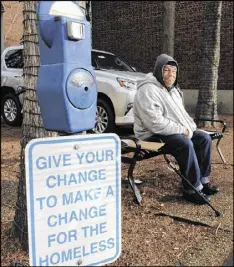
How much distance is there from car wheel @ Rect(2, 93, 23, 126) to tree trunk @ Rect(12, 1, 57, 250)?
591 cm

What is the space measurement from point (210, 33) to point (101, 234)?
21.3ft

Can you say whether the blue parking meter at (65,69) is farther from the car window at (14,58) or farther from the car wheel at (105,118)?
the car window at (14,58)

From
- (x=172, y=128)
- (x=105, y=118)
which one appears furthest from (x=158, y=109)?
(x=105, y=118)

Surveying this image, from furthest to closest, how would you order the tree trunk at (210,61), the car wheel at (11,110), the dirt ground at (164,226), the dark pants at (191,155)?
the car wheel at (11,110) → the tree trunk at (210,61) → the dark pants at (191,155) → the dirt ground at (164,226)

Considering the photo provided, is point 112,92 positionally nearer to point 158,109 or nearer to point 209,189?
point 158,109

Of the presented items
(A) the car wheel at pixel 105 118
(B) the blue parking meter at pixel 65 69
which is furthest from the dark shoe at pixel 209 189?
(A) the car wheel at pixel 105 118

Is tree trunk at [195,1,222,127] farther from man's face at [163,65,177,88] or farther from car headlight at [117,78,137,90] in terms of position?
man's face at [163,65,177,88]

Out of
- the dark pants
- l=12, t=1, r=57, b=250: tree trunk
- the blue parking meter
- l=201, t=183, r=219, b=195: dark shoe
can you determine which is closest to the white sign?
the blue parking meter

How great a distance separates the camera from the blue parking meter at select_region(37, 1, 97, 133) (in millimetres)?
1744

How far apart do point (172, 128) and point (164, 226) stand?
3.37 ft

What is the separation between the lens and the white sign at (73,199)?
1.67 metres

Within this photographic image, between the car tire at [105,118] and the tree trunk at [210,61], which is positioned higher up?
the tree trunk at [210,61]

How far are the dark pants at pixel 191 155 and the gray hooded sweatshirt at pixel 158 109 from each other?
11 centimetres

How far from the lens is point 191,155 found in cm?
402
